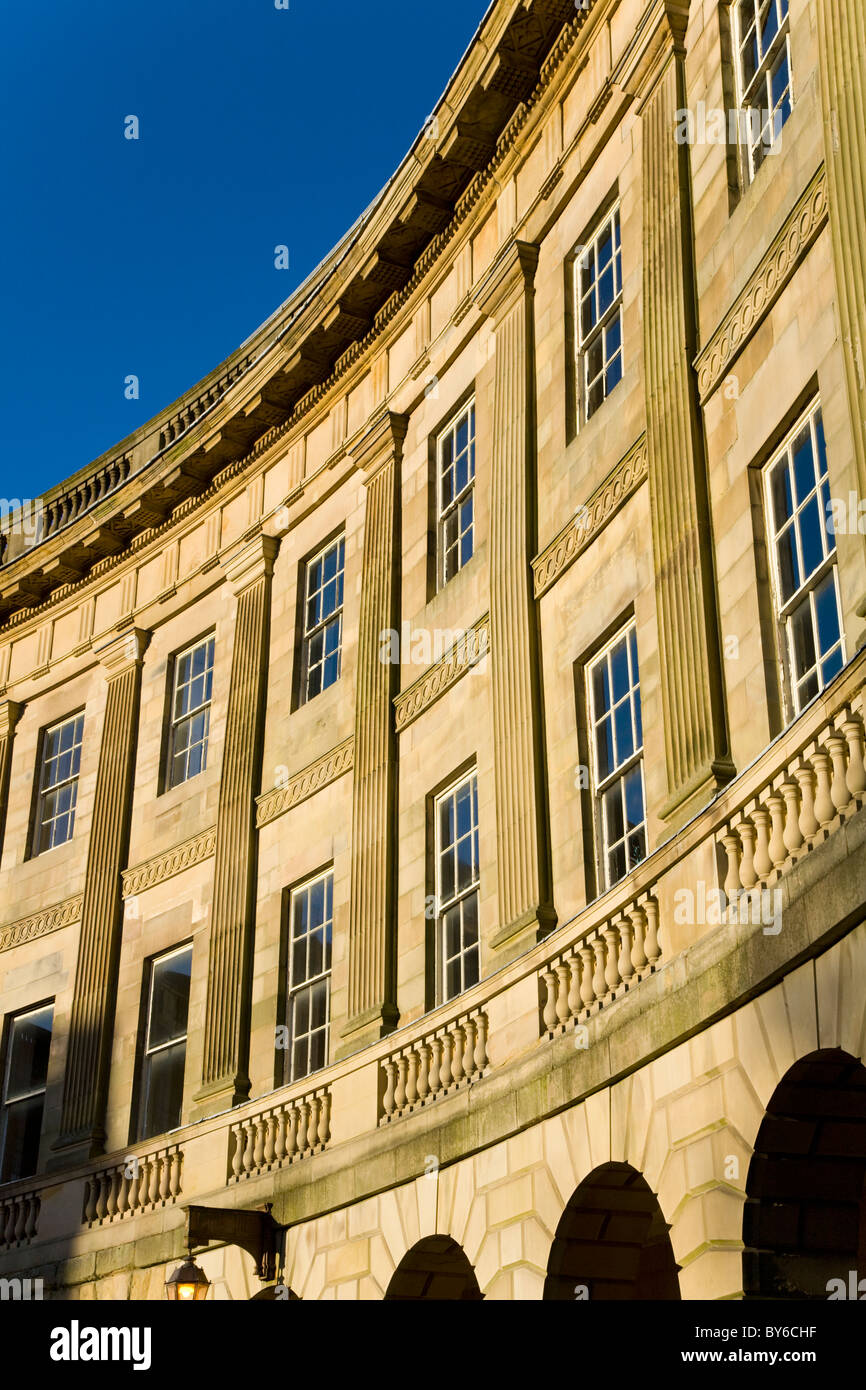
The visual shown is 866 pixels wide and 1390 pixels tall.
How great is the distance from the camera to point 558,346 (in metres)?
18.5

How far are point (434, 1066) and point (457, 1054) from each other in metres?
0.55

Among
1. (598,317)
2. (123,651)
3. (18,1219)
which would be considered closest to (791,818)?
(598,317)

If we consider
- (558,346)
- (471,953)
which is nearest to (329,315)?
(558,346)

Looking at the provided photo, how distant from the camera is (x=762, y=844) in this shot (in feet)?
38.4

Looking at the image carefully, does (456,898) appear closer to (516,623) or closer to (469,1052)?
(469,1052)

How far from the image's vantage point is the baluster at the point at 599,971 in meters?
14.0

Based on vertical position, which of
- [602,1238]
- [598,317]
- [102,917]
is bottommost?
[602,1238]

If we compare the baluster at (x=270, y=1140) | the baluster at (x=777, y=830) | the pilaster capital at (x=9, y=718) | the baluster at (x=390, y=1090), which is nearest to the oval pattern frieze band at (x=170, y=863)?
the baluster at (x=270, y=1140)

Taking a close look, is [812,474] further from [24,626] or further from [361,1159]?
[24,626]

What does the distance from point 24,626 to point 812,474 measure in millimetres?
19487

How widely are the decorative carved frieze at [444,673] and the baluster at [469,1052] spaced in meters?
4.11

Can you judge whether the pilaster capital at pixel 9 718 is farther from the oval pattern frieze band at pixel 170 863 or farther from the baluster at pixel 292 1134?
the baluster at pixel 292 1134

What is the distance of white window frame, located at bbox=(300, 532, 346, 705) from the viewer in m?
22.7

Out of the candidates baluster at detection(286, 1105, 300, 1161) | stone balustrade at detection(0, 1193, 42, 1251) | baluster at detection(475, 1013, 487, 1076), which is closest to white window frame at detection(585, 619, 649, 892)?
baluster at detection(475, 1013, 487, 1076)
